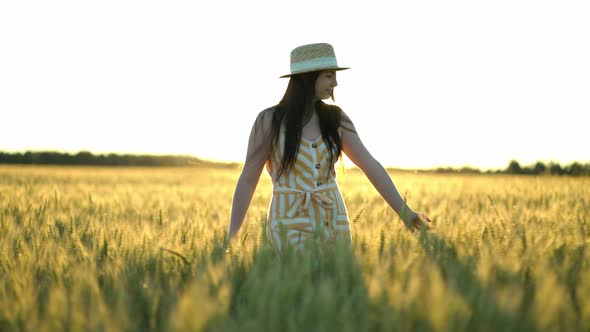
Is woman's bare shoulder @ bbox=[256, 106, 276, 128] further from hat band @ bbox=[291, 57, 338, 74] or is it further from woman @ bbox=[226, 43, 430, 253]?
hat band @ bbox=[291, 57, 338, 74]

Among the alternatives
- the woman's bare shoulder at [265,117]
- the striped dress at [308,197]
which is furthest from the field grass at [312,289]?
the woman's bare shoulder at [265,117]

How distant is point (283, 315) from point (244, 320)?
3.9 inches

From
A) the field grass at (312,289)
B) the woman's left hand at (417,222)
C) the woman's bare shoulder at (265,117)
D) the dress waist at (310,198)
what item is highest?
the woman's bare shoulder at (265,117)

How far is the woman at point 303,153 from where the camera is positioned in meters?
2.48

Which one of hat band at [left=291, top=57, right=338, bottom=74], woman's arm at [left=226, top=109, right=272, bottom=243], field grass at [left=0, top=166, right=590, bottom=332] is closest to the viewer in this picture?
field grass at [left=0, top=166, right=590, bottom=332]

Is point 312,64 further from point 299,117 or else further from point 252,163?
point 252,163

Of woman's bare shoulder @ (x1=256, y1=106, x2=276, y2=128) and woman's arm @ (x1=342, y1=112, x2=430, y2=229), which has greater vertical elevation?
woman's bare shoulder @ (x1=256, y1=106, x2=276, y2=128)

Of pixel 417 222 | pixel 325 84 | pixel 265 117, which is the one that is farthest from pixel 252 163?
pixel 417 222

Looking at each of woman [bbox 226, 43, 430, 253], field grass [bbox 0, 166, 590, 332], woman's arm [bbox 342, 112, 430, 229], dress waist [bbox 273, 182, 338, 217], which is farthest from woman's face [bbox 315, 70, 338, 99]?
field grass [bbox 0, 166, 590, 332]

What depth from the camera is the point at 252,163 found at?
2602 mm

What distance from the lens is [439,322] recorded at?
128cm

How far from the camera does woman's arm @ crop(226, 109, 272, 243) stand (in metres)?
2.56

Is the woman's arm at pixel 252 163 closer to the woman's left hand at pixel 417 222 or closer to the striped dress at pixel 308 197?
the striped dress at pixel 308 197

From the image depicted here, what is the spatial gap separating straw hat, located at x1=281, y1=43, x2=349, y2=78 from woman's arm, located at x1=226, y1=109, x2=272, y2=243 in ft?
0.84
